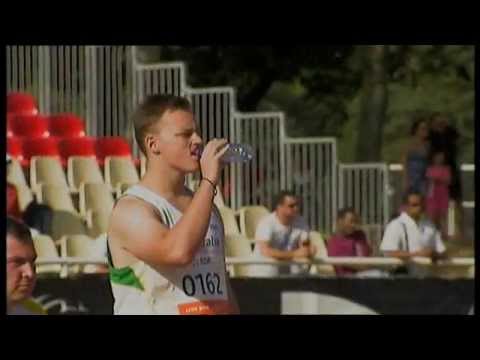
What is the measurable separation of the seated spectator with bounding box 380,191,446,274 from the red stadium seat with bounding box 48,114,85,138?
1.98m

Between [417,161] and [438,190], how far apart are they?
0.22 meters

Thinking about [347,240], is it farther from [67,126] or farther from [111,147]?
[67,126]

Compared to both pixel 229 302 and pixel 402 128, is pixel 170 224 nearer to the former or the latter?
pixel 229 302

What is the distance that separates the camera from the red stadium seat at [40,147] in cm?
1022

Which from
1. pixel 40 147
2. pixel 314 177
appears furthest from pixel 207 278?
pixel 40 147

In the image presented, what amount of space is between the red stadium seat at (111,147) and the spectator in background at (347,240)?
1.32 metres

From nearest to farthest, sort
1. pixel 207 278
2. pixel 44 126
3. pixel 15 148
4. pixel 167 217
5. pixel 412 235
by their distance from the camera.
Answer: pixel 207 278 → pixel 167 217 → pixel 412 235 → pixel 15 148 → pixel 44 126

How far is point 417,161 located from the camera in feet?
32.3

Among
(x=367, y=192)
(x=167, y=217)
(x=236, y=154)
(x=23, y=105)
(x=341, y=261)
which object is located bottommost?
(x=341, y=261)

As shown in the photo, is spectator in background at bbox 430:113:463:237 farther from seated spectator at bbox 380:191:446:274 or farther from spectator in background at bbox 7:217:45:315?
spectator in background at bbox 7:217:45:315

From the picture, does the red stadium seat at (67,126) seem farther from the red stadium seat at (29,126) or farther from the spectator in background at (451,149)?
the spectator in background at (451,149)

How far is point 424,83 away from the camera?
11750mm
